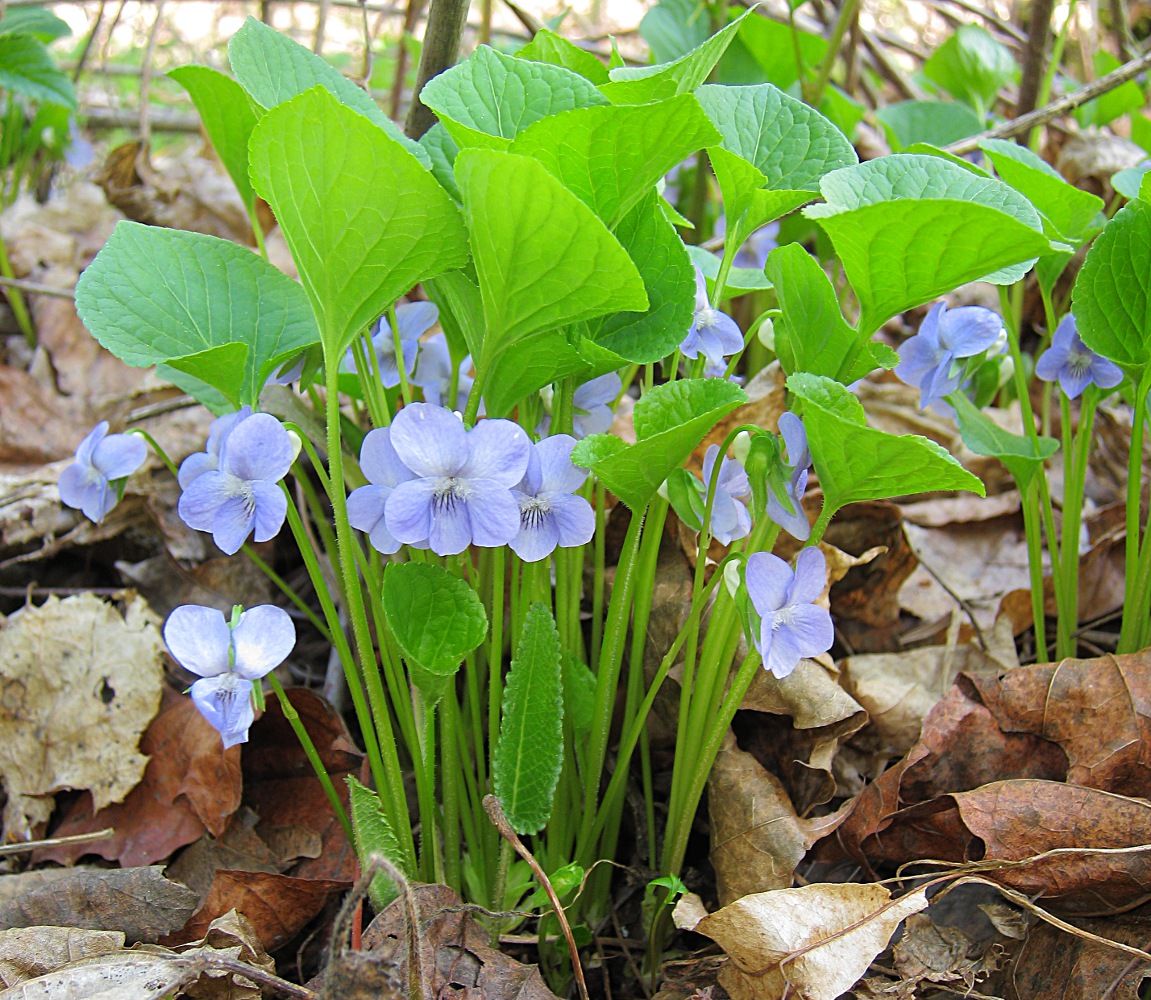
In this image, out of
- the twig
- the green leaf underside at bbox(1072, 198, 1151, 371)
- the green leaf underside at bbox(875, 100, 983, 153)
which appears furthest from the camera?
the green leaf underside at bbox(875, 100, 983, 153)

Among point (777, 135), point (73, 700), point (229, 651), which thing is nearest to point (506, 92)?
point (777, 135)

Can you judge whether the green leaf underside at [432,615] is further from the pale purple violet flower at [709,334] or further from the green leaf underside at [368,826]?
the pale purple violet flower at [709,334]

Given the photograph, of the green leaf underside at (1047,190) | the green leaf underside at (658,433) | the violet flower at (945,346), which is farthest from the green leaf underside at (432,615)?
the green leaf underside at (1047,190)

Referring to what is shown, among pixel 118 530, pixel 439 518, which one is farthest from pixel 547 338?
pixel 118 530

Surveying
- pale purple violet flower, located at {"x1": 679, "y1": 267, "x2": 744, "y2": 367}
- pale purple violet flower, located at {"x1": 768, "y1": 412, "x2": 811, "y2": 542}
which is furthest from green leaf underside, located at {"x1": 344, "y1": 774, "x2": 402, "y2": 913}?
pale purple violet flower, located at {"x1": 679, "y1": 267, "x2": 744, "y2": 367}

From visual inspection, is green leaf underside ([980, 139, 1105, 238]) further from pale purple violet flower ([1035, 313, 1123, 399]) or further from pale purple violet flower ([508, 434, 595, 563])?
pale purple violet flower ([508, 434, 595, 563])

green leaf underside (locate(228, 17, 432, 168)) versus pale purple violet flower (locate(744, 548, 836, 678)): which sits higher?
green leaf underside (locate(228, 17, 432, 168))

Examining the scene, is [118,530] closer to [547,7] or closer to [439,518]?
[439,518]
